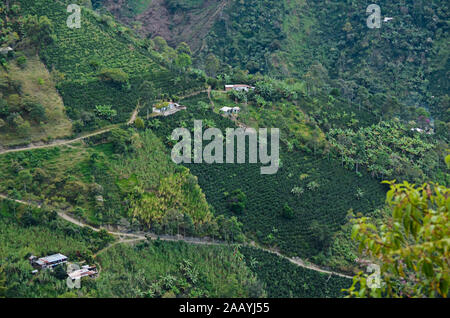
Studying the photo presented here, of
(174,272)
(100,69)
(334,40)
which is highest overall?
(334,40)

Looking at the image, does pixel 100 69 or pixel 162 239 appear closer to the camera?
pixel 162 239

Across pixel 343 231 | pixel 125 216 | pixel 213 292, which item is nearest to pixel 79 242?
pixel 125 216

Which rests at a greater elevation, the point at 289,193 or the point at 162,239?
the point at 289,193

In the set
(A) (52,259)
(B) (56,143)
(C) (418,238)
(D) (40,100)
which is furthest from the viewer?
(D) (40,100)

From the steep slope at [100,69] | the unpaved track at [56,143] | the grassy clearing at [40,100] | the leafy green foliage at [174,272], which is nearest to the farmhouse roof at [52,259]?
the leafy green foliage at [174,272]

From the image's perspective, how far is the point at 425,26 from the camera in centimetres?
6450

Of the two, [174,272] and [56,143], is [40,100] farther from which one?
[174,272]

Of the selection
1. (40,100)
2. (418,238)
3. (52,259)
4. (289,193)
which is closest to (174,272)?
(52,259)

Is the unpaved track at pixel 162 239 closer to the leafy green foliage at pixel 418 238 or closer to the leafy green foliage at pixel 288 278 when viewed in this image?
the leafy green foliage at pixel 288 278

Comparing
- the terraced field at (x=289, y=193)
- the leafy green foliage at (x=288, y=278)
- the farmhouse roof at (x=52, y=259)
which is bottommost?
the leafy green foliage at (x=288, y=278)

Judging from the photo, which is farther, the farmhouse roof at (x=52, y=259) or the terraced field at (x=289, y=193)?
the terraced field at (x=289, y=193)

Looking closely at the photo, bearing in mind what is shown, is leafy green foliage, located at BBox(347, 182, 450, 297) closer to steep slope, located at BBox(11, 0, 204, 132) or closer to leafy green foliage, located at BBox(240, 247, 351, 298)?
leafy green foliage, located at BBox(240, 247, 351, 298)

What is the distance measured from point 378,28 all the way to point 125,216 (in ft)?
153

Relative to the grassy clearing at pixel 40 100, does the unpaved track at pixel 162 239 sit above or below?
below
